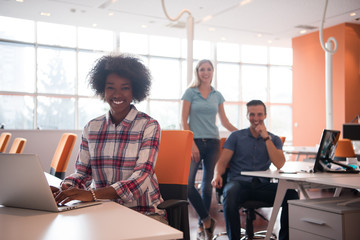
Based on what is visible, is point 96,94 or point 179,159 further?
point 96,94

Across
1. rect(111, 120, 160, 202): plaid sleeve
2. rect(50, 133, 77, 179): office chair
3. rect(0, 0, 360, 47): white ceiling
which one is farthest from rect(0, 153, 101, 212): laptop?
rect(0, 0, 360, 47): white ceiling

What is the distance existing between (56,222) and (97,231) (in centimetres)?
18

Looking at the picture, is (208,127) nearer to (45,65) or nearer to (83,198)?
(83,198)

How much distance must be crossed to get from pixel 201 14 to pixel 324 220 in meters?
7.10

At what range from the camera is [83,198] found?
1.42 metres

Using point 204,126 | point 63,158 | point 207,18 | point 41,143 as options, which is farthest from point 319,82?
point 63,158

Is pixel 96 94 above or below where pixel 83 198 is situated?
above

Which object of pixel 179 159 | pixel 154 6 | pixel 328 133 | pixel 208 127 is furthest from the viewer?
pixel 154 6

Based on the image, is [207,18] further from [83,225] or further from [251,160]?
[83,225]

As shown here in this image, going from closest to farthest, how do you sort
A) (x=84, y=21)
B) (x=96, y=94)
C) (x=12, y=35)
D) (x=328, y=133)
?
(x=96, y=94), (x=328, y=133), (x=84, y=21), (x=12, y=35)

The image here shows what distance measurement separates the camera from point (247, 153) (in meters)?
A: 3.19

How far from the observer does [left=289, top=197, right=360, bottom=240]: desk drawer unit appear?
87.3 inches

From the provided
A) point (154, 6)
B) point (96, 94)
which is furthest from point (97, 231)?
point (154, 6)

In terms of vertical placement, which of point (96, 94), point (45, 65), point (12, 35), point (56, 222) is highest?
point (12, 35)
